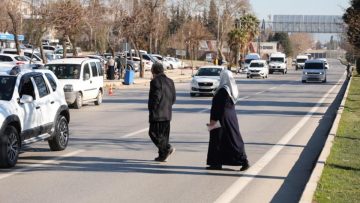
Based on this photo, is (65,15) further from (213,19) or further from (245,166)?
(213,19)

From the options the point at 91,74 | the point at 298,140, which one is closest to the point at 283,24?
the point at 91,74

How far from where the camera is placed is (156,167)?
10805mm

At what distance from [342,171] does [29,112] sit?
5494 mm

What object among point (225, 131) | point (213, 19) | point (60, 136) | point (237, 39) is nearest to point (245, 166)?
point (225, 131)

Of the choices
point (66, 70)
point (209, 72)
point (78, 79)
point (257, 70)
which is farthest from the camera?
point (257, 70)

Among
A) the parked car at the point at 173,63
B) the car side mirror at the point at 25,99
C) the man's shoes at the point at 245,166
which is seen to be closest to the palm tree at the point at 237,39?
the parked car at the point at 173,63

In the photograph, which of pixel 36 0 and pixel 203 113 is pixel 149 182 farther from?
pixel 36 0

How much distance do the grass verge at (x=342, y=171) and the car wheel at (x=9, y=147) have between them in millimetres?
4980

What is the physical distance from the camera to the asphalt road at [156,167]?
28.5 ft

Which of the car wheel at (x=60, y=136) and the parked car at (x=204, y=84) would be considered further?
the parked car at (x=204, y=84)

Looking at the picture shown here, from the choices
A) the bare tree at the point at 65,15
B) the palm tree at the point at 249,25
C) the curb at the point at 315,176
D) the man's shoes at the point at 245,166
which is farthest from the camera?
the palm tree at the point at 249,25

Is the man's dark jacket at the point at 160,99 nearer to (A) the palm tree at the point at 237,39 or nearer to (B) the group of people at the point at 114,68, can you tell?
(B) the group of people at the point at 114,68

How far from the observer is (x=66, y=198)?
836 centimetres

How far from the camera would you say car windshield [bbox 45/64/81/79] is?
23609 millimetres
